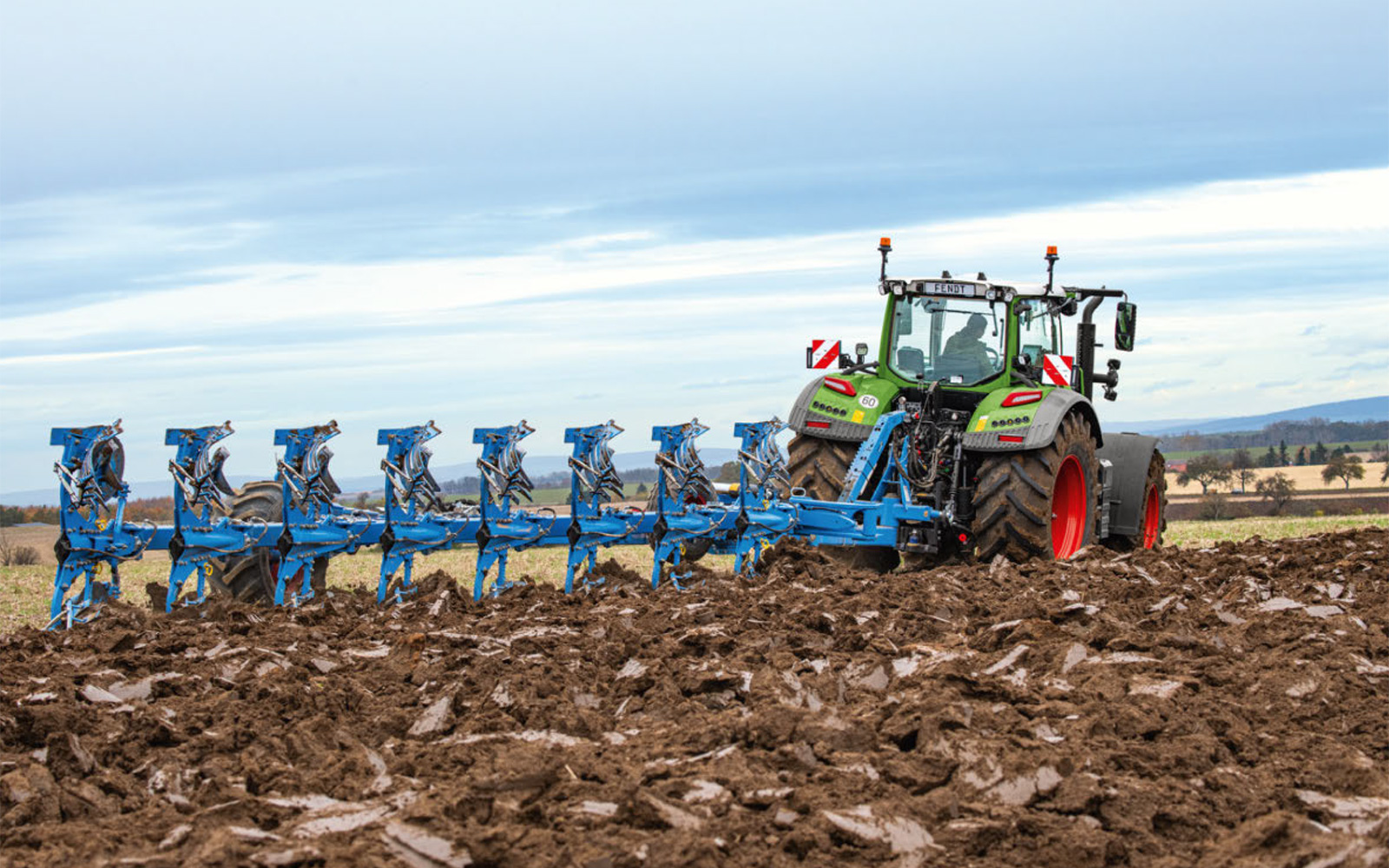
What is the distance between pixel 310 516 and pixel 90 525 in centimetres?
133

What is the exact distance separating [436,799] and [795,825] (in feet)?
3.45

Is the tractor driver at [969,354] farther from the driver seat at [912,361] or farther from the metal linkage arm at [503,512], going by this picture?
the metal linkage arm at [503,512]

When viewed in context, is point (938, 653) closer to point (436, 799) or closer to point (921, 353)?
point (436, 799)

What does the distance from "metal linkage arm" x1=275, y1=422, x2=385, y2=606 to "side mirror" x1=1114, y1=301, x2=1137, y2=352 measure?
6042mm

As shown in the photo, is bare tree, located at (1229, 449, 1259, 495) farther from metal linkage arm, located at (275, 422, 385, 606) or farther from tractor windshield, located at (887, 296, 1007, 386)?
metal linkage arm, located at (275, 422, 385, 606)

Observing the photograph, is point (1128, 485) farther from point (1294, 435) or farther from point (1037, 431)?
point (1294, 435)

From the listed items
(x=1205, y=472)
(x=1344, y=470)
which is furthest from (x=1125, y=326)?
(x=1344, y=470)

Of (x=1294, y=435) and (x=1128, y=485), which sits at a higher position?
(x=1294, y=435)

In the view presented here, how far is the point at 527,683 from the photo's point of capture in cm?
553

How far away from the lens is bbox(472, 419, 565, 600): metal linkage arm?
8.70 m

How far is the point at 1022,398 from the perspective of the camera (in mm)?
10375

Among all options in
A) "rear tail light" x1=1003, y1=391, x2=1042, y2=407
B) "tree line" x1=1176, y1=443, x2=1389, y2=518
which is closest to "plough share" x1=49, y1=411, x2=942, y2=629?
"rear tail light" x1=1003, y1=391, x2=1042, y2=407

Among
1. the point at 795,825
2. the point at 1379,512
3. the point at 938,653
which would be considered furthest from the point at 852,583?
the point at 1379,512

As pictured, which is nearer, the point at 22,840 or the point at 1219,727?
the point at 22,840
